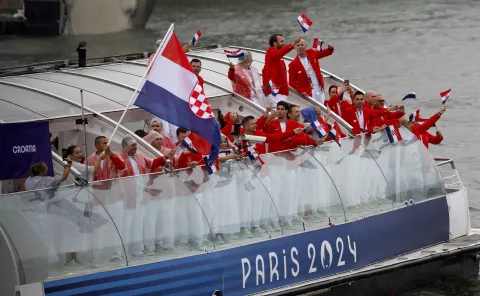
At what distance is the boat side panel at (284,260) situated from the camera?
609 inches

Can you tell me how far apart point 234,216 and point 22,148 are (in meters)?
3.13

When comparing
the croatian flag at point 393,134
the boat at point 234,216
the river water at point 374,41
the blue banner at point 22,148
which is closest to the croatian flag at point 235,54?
the boat at point 234,216

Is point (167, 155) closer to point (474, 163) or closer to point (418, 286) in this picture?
point (418, 286)

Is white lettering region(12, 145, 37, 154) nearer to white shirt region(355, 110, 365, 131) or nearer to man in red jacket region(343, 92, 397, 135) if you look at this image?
man in red jacket region(343, 92, 397, 135)

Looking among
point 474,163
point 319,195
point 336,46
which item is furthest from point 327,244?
point 336,46

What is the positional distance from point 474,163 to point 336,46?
17888 mm

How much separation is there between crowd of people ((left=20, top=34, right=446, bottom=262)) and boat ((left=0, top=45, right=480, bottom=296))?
0.03 m

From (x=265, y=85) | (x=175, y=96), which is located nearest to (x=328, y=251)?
(x=175, y=96)

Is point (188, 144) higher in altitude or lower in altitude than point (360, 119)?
lower

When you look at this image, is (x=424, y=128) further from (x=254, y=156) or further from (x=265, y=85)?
(x=254, y=156)

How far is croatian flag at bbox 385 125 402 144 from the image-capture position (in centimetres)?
1916

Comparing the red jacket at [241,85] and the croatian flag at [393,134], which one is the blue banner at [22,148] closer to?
the red jacket at [241,85]

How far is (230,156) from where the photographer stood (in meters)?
17.1

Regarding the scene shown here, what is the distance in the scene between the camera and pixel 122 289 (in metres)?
15.4
